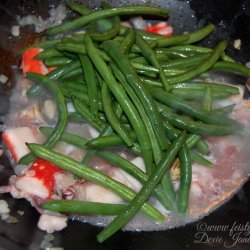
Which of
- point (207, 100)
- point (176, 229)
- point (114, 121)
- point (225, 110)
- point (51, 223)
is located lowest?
point (176, 229)

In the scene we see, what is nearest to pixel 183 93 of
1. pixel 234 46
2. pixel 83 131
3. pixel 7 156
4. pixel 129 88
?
pixel 129 88

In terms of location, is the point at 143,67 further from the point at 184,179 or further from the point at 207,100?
the point at 184,179

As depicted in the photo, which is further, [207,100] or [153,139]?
[207,100]

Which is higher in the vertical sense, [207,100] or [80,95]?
[80,95]

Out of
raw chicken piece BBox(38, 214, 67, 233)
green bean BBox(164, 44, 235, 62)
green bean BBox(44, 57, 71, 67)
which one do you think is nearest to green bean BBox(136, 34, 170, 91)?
green bean BBox(164, 44, 235, 62)

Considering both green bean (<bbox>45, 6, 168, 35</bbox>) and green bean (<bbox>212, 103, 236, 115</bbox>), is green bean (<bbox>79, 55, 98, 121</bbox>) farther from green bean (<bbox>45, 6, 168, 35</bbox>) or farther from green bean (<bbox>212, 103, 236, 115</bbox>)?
green bean (<bbox>212, 103, 236, 115</bbox>)

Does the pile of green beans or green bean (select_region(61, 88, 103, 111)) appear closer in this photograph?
the pile of green beans

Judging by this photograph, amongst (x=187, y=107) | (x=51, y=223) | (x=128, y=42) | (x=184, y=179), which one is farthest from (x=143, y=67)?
(x=51, y=223)
